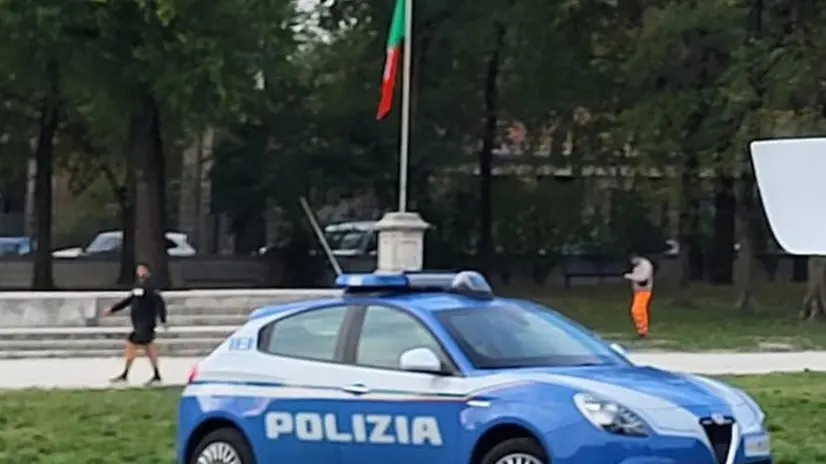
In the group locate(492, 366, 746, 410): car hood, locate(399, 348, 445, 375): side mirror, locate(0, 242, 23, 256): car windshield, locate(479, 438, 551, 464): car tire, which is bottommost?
locate(0, 242, 23, 256): car windshield

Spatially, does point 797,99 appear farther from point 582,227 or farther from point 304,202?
point 582,227

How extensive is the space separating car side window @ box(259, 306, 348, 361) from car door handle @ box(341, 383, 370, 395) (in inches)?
12.9

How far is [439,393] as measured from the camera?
9820 mm

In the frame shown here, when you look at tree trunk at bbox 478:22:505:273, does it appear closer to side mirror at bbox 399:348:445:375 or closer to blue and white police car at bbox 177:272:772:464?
blue and white police car at bbox 177:272:772:464

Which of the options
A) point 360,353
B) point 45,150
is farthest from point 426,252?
point 360,353

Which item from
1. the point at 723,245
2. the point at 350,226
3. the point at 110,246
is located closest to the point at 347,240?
the point at 350,226

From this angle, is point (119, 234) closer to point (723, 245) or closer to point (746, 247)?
point (723, 245)

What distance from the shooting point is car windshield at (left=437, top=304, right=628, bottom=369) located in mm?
10133

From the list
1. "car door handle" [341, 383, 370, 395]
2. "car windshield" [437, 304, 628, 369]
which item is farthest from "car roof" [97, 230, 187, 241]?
"car door handle" [341, 383, 370, 395]

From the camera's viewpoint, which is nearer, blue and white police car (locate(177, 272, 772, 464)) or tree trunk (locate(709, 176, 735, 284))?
blue and white police car (locate(177, 272, 772, 464))

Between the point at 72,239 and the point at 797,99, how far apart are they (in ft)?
88.0

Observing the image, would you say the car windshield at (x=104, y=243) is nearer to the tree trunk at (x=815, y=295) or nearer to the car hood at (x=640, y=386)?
the tree trunk at (x=815, y=295)

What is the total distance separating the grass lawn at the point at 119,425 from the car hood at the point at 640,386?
Answer: 2794 mm

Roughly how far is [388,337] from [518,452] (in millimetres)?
1370
